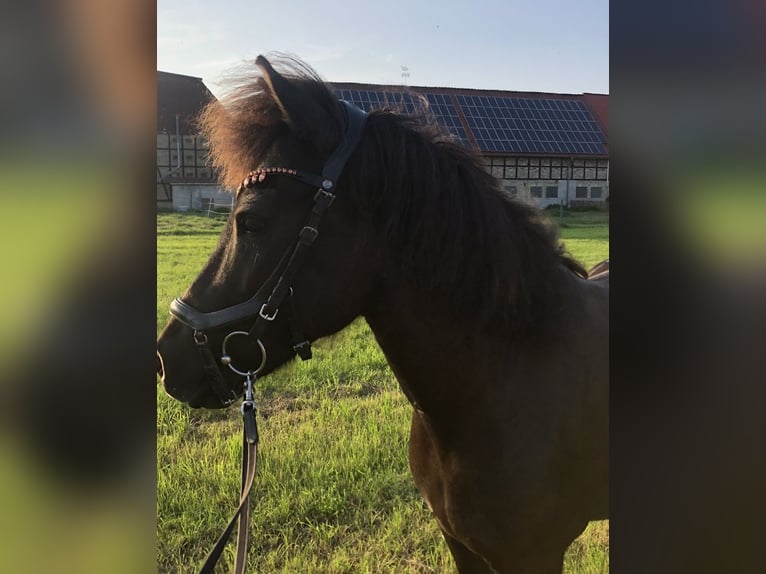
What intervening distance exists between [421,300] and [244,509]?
2.36ft

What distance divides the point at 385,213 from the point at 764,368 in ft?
3.36

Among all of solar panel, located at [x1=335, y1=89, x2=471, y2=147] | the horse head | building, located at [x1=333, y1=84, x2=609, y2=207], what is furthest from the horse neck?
building, located at [x1=333, y1=84, x2=609, y2=207]

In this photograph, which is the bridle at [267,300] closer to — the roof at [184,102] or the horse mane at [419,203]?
the horse mane at [419,203]

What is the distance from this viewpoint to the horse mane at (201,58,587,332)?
1473 mm

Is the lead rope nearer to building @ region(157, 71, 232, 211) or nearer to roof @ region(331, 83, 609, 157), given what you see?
building @ region(157, 71, 232, 211)

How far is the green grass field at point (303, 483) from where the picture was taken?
2.46 m

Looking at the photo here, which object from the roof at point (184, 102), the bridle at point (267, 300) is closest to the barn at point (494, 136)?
the roof at point (184, 102)

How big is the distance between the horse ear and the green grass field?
27.1 inches

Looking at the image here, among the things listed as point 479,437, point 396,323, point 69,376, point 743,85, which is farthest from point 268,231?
point 743,85

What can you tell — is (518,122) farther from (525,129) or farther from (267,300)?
(267,300)

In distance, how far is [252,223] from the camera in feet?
4.61

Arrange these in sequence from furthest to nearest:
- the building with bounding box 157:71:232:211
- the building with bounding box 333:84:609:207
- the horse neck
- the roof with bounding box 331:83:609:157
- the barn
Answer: the roof with bounding box 331:83:609:157, the building with bounding box 333:84:609:207, the barn, the horse neck, the building with bounding box 157:71:232:211

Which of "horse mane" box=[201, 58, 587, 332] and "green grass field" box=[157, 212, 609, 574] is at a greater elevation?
"horse mane" box=[201, 58, 587, 332]

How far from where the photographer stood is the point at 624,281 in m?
0.63
